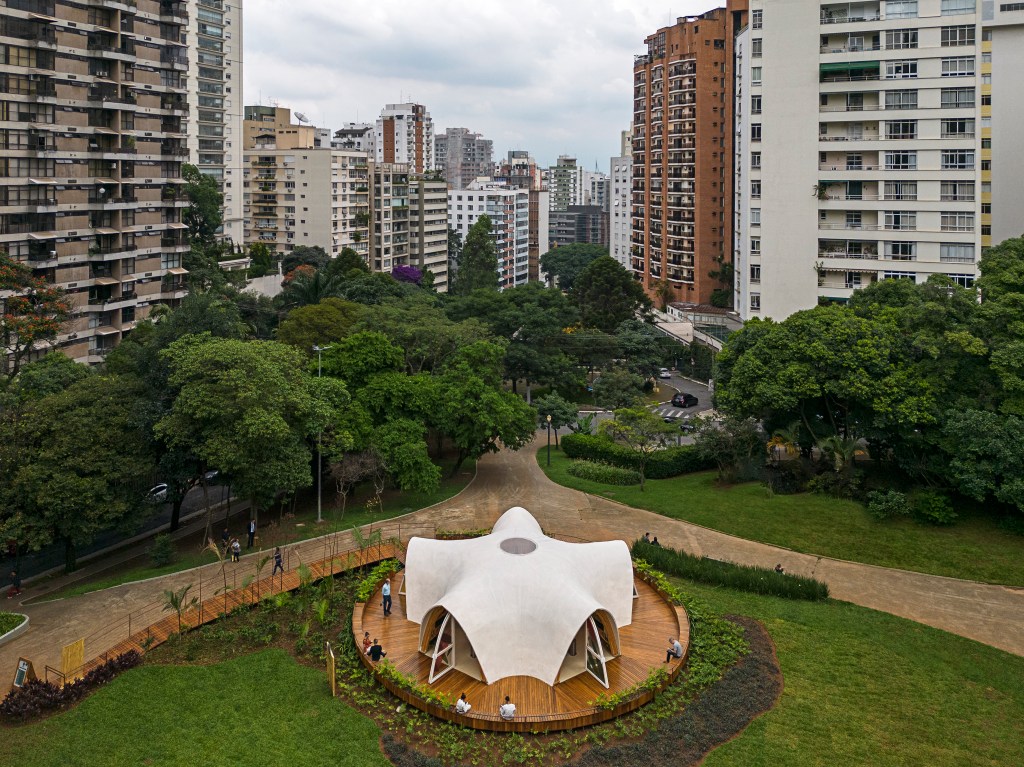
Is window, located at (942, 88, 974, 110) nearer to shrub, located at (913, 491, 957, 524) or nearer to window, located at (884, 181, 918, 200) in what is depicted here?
window, located at (884, 181, 918, 200)

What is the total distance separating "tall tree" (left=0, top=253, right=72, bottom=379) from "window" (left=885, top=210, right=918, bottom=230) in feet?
164

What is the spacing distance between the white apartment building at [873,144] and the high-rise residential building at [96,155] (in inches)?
1610

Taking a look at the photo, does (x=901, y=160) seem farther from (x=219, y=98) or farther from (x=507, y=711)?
(x=219, y=98)

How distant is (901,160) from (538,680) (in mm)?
46442

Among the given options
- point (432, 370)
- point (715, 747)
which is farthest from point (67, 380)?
point (715, 747)

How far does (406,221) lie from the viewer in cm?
11588

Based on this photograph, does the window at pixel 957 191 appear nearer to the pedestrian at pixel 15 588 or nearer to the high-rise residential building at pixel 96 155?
the high-rise residential building at pixel 96 155

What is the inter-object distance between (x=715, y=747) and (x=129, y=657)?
56.1 feet

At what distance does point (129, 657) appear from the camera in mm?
26359

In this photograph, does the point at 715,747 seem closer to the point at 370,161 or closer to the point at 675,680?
the point at 675,680

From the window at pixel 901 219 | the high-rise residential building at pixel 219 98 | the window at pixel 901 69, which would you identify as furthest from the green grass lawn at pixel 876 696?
the high-rise residential building at pixel 219 98

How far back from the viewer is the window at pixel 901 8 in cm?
5653

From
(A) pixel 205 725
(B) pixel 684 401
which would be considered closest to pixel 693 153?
(B) pixel 684 401

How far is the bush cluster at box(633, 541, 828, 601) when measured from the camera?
105ft
